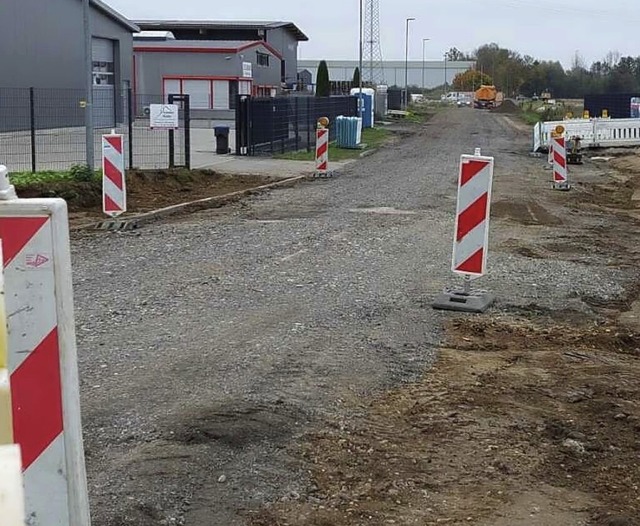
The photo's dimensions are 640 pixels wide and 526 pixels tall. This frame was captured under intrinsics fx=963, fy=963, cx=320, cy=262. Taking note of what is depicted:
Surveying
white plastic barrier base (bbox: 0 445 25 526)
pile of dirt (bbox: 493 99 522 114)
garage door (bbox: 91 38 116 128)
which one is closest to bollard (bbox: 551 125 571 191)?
white plastic barrier base (bbox: 0 445 25 526)

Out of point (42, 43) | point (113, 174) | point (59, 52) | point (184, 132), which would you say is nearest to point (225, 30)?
point (59, 52)

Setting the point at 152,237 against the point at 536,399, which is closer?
the point at 536,399

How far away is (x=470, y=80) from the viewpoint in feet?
431

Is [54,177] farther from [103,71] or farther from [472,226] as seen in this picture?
[103,71]

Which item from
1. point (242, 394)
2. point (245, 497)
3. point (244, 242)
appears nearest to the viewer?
point (245, 497)

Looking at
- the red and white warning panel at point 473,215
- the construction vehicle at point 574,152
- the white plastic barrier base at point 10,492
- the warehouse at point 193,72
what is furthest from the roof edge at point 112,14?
the white plastic barrier base at point 10,492

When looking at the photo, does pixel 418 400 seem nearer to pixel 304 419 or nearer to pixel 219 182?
pixel 304 419

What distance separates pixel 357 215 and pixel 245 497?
1110cm

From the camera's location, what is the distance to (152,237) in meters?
12.8

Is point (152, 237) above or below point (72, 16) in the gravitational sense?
below

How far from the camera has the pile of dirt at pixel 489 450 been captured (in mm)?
4422

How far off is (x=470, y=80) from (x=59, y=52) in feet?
320

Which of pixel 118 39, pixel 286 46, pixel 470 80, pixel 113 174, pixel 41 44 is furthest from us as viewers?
pixel 470 80

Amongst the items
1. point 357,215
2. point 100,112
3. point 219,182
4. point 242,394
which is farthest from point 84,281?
point 100,112
